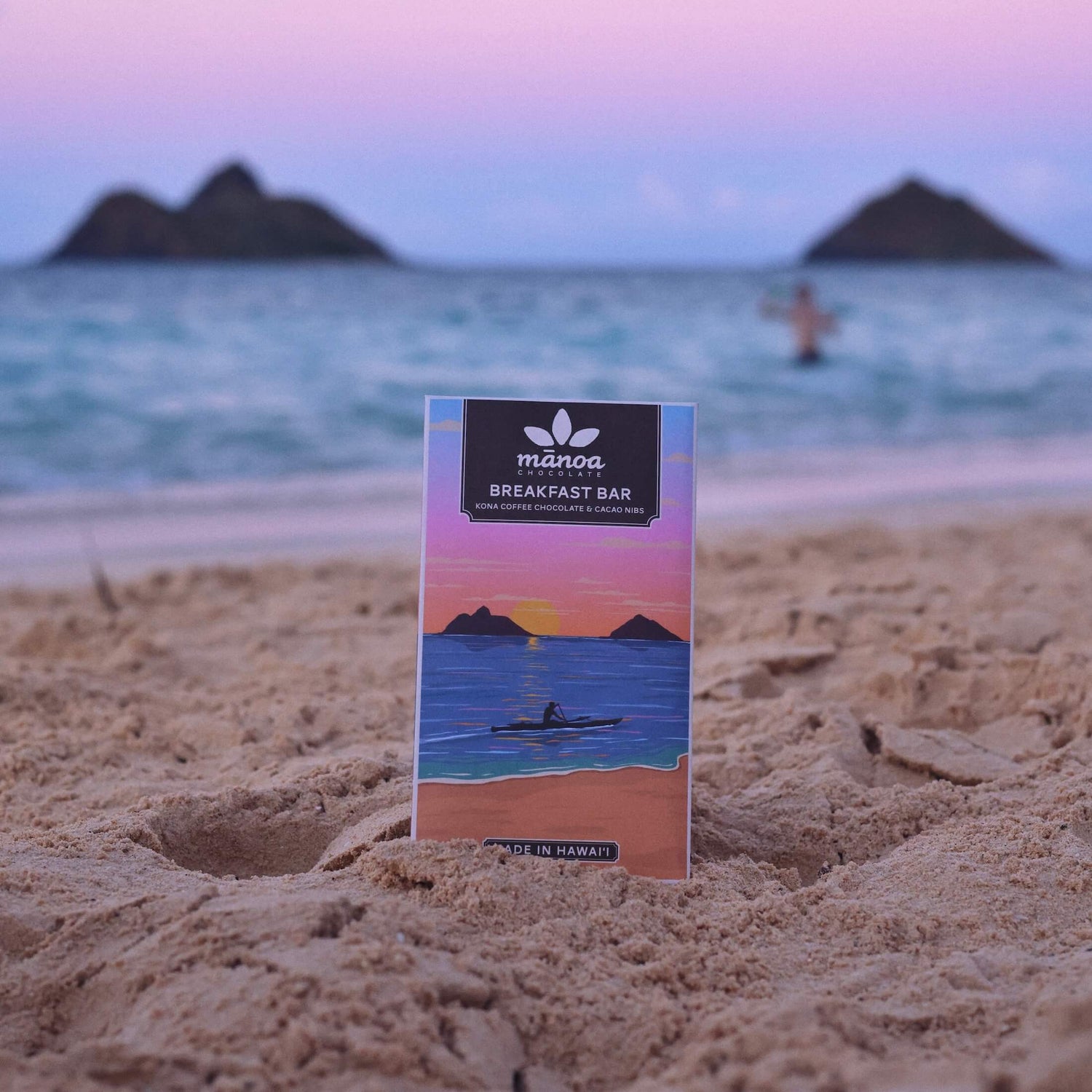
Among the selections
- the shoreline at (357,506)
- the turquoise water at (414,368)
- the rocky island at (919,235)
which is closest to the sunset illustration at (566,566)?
the shoreline at (357,506)

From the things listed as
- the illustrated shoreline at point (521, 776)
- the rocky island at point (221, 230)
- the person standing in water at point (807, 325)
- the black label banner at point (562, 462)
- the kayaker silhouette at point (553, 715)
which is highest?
the rocky island at point (221, 230)

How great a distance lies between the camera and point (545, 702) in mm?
1685

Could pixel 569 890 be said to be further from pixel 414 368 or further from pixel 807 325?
pixel 807 325

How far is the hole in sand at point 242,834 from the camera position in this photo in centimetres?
191

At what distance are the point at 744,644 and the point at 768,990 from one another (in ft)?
5.34

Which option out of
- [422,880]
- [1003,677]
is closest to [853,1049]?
[422,880]

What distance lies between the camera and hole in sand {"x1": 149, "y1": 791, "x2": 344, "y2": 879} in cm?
191

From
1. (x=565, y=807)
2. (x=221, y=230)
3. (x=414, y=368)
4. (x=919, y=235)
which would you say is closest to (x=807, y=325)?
(x=414, y=368)

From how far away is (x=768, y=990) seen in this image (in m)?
1.44

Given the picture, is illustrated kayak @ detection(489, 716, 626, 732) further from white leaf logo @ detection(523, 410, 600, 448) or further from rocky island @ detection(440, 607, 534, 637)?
white leaf logo @ detection(523, 410, 600, 448)

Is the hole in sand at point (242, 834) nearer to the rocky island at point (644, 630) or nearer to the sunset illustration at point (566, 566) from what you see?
the sunset illustration at point (566, 566)

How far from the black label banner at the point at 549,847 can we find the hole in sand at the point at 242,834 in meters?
0.40

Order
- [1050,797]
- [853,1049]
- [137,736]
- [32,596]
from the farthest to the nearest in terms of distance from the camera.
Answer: [32,596] → [137,736] → [1050,797] → [853,1049]

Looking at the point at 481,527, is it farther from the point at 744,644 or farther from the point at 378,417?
the point at 378,417
